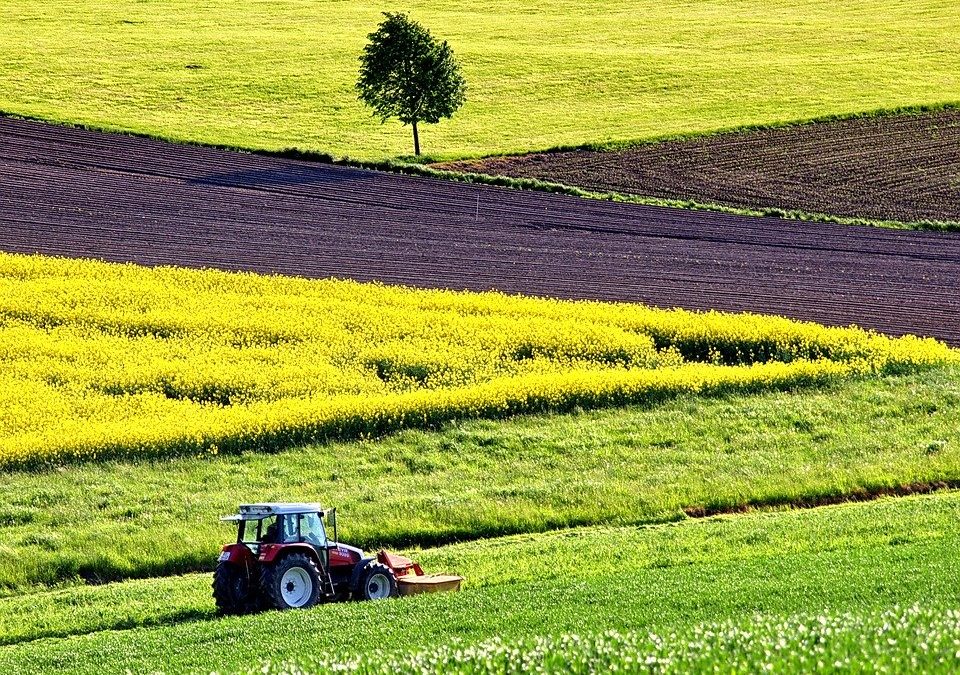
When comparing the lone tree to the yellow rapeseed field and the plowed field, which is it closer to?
the plowed field

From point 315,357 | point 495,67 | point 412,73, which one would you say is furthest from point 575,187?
point 495,67

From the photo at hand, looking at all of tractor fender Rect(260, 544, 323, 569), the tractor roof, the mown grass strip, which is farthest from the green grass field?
tractor fender Rect(260, 544, 323, 569)

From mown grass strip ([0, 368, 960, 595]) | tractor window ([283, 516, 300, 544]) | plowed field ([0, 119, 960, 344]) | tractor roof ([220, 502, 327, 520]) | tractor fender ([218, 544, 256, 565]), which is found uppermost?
plowed field ([0, 119, 960, 344])

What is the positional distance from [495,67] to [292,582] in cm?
5772

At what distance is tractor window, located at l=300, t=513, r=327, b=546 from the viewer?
18.7m

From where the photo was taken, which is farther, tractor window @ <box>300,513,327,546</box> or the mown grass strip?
the mown grass strip

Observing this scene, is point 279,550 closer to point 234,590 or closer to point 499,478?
point 234,590

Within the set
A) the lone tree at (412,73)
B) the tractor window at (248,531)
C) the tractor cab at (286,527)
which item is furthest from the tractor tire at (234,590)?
the lone tree at (412,73)

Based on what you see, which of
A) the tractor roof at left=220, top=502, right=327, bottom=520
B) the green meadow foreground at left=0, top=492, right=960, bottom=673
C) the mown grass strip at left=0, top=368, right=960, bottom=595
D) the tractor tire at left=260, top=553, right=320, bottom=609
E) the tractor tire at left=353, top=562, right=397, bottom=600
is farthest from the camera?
the mown grass strip at left=0, top=368, right=960, bottom=595

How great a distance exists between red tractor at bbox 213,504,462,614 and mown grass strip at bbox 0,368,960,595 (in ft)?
11.0

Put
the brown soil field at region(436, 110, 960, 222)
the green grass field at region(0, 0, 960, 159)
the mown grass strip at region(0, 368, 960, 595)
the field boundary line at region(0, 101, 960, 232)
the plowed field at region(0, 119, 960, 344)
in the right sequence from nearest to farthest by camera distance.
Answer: the mown grass strip at region(0, 368, 960, 595), the plowed field at region(0, 119, 960, 344), the field boundary line at region(0, 101, 960, 232), the brown soil field at region(436, 110, 960, 222), the green grass field at region(0, 0, 960, 159)

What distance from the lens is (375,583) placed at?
737 inches

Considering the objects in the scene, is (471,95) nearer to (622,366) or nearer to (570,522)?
(622,366)

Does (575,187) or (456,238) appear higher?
(575,187)
